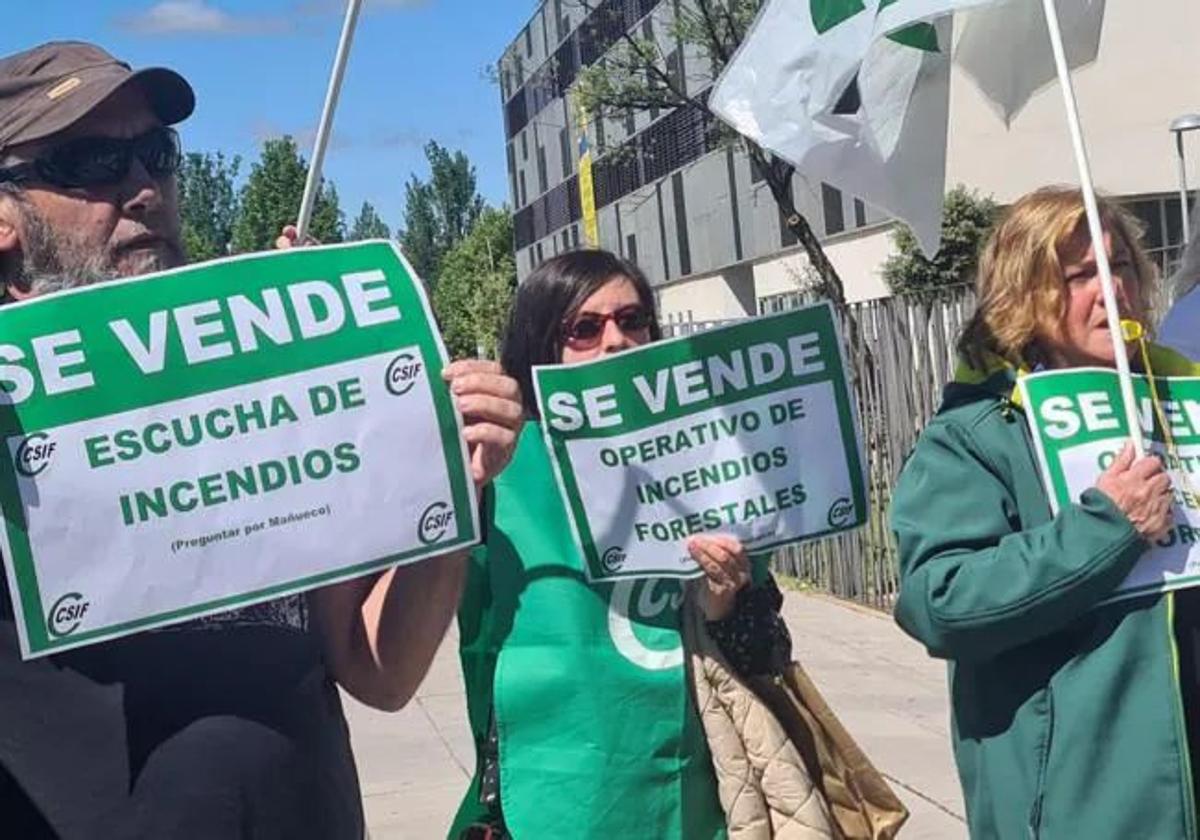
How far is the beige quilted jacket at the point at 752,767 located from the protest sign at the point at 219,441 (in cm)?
98

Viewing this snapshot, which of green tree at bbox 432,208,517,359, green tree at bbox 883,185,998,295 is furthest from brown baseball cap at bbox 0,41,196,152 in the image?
green tree at bbox 432,208,517,359

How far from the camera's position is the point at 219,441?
2.02 m

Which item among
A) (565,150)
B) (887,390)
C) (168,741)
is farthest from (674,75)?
(565,150)

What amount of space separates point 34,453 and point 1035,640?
65.3 inches

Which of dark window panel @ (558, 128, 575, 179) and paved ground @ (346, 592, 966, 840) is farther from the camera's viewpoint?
dark window panel @ (558, 128, 575, 179)

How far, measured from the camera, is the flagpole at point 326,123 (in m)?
2.18

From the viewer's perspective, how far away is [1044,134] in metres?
27.2

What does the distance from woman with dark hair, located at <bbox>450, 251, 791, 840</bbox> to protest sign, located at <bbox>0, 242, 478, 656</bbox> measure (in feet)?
2.82

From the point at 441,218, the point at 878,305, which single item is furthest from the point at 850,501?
the point at 441,218

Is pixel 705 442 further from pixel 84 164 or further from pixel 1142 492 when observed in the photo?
pixel 84 164

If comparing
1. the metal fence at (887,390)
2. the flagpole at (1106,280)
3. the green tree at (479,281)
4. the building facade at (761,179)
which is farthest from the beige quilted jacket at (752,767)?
the green tree at (479,281)

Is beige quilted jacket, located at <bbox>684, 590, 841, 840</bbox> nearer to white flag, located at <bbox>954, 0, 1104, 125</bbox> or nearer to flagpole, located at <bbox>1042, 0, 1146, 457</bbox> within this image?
flagpole, located at <bbox>1042, 0, 1146, 457</bbox>

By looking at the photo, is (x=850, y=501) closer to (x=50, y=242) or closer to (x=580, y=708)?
(x=580, y=708)

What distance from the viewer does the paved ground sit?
20.3 feet
